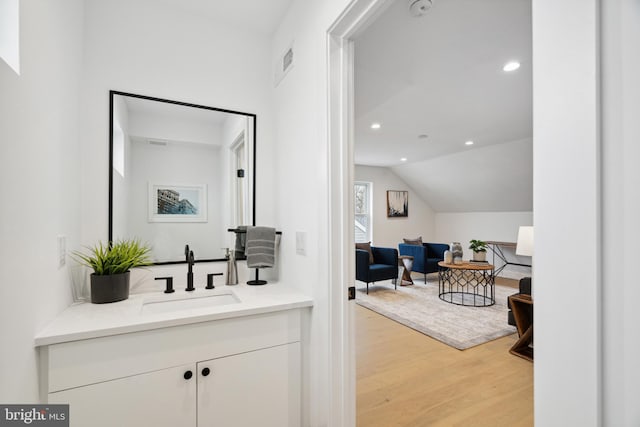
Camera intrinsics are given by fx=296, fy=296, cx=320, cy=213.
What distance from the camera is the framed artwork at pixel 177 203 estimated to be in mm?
1854

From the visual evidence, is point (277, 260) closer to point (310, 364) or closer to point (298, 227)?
point (298, 227)

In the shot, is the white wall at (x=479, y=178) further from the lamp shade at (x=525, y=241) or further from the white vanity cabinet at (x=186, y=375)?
the white vanity cabinet at (x=186, y=375)

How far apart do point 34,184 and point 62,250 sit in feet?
1.42

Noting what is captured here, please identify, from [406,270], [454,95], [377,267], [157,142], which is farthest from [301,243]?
[406,270]

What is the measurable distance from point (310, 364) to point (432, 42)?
2353mm

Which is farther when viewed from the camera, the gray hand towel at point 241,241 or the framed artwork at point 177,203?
the gray hand towel at point 241,241

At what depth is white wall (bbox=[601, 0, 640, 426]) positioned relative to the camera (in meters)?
0.47

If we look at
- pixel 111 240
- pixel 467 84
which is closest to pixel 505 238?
pixel 467 84

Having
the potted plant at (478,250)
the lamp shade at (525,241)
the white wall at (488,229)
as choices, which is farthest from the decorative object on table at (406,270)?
the lamp shade at (525,241)

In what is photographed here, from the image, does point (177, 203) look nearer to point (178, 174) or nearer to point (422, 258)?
point (178, 174)

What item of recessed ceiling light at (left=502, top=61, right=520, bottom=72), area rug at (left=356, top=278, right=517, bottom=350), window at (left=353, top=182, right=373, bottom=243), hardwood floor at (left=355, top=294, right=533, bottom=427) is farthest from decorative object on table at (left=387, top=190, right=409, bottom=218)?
recessed ceiling light at (left=502, top=61, right=520, bottom=72)

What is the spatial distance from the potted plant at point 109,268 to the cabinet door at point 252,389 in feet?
2.10

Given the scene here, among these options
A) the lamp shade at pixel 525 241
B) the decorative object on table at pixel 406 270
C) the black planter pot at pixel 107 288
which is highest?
the lamp shade at pixel 525 241

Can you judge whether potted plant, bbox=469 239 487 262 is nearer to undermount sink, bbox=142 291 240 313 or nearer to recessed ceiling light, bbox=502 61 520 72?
recessed ceiling light, bbox=502 61 520 72
